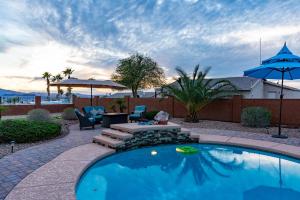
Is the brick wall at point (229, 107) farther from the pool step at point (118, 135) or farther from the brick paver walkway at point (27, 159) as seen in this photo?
the brick paver walkway at point (27, 159)

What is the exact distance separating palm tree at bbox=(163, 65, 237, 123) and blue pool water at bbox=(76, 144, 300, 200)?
17.2 ft

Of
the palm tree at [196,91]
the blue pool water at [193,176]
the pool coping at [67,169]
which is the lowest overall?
the blue pool water at [193,176]

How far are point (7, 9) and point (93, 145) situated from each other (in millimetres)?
6362

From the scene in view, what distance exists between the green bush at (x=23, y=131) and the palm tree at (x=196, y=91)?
7346mm

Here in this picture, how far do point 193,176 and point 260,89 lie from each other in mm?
20389

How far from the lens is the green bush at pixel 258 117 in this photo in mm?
11320

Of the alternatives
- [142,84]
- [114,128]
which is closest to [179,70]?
[114,128]

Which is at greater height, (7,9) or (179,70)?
(7,9)

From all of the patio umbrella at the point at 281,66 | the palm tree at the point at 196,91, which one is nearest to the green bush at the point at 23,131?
the palm tree at the point at 196,91

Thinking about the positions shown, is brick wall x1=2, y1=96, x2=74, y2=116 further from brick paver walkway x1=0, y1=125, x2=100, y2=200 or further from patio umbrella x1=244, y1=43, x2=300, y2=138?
patio umbrella x1=244, y1=43, x2=300, y2=138

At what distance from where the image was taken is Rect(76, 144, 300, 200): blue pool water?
4602 millimetres

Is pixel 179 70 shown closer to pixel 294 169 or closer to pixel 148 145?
pixel 148 145

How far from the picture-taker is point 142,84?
93.5ft

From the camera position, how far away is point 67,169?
504 cm
